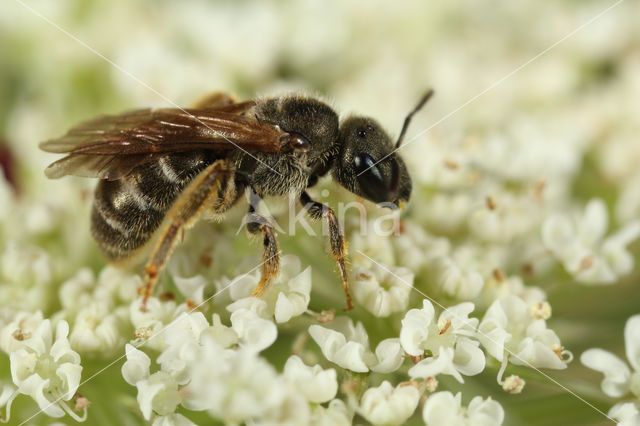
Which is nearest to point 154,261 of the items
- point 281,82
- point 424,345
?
point 424,345

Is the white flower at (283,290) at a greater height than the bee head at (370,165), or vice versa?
the bee head at (370,165)

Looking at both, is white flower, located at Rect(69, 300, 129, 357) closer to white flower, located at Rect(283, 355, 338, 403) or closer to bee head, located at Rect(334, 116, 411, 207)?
white flower, located at Rect(283, 355, 338, 403)

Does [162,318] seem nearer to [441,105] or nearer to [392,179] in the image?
[392,179]

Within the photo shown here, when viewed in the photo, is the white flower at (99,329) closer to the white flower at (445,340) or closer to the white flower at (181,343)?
the white flower at (181,343)

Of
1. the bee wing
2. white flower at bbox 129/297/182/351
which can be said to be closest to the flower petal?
the bee wing

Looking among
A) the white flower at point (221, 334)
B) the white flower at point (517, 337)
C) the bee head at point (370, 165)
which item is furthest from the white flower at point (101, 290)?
the white flower at point (517, 337)

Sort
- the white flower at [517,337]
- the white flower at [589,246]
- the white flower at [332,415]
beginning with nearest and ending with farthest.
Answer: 1. the white flower at [332,415]
2. the white flower at [517,337]
3. the white flower at [589,246]

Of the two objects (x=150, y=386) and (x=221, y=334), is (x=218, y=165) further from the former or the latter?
(x=150, y=386)
